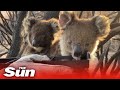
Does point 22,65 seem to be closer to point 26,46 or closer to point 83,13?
point 26,46

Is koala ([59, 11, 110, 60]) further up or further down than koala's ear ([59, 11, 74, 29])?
further down

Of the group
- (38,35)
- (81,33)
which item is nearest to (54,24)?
(38,35)

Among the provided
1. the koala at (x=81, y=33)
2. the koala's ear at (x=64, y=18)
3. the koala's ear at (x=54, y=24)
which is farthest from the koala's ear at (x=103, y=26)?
the koala's ear at (x=54, y=24)

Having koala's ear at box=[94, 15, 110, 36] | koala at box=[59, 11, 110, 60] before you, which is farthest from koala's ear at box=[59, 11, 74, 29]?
koala's ear at box=[94, 15, 110, 36]

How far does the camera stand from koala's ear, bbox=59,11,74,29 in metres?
5.76

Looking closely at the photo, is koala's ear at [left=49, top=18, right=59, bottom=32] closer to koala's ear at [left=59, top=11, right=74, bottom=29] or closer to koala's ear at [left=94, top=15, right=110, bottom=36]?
koala's ear at [left=59, top=11, right=74, bottom=29]

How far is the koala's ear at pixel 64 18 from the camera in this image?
227 inches

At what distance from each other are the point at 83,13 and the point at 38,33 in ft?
2.57

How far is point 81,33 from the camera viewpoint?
5727 millimetres

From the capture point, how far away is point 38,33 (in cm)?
572

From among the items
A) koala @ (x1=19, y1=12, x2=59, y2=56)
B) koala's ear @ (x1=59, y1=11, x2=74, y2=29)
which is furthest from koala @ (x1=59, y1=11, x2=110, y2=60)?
koala @ (x1=19, y1=12, x2=59, y2=56)

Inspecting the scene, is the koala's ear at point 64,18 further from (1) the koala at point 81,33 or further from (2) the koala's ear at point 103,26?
(2) the koala's ear at point 103,26
